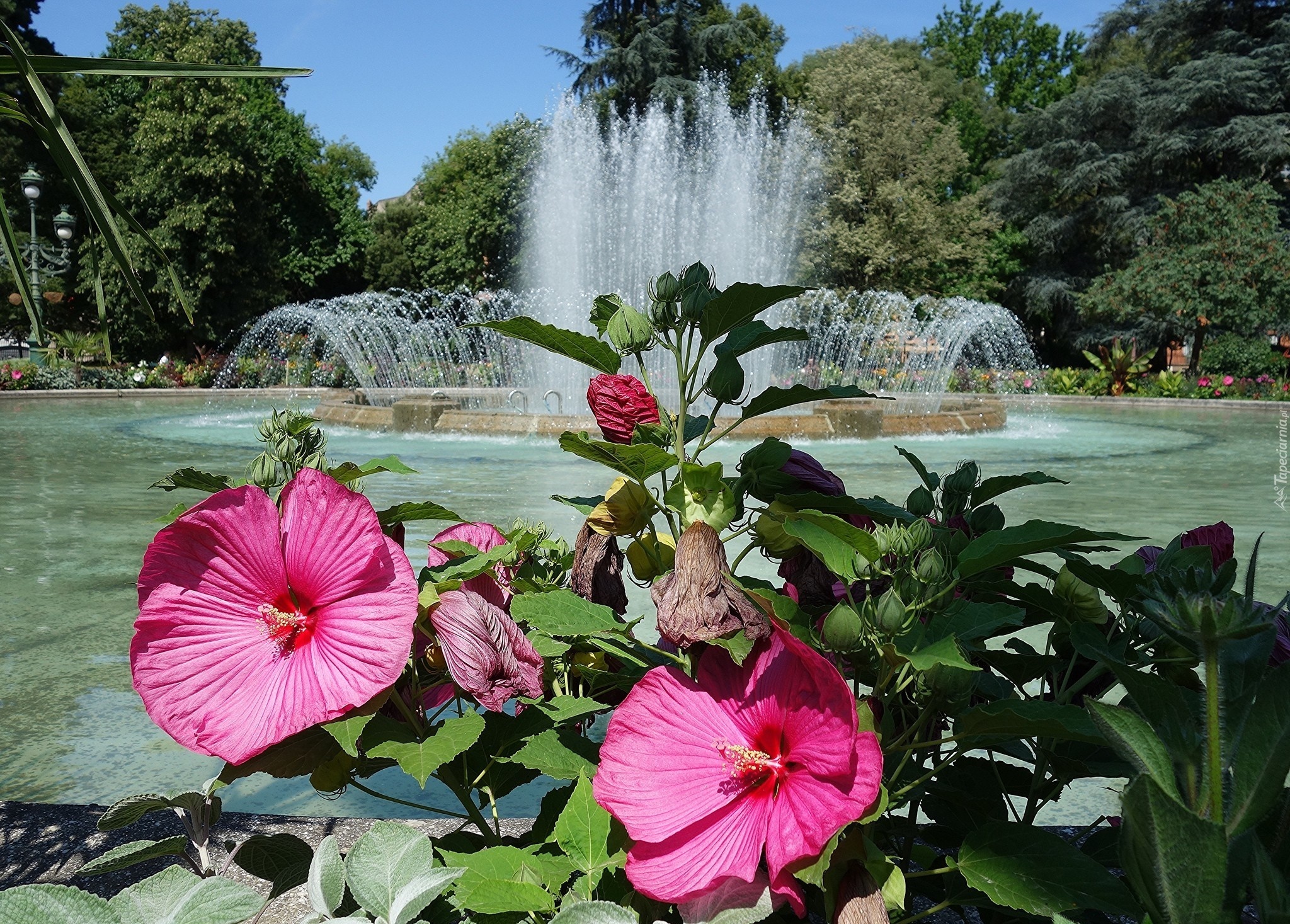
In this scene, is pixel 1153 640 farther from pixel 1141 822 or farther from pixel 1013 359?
pixel 1013 359

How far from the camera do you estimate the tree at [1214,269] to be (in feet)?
73.6

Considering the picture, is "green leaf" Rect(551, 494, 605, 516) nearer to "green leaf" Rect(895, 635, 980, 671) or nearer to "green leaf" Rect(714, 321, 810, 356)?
"green leaf" Rect(714, 321, 810, 356)

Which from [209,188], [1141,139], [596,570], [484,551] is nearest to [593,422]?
[484,551]

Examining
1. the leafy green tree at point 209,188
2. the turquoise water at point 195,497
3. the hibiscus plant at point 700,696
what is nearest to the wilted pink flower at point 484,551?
the hibiscus plant at point 700,696

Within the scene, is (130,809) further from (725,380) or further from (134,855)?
(725,380)

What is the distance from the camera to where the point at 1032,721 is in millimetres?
594

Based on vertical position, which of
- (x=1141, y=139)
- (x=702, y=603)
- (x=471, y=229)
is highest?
(x=1141, y=139)

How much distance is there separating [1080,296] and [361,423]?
900 inches

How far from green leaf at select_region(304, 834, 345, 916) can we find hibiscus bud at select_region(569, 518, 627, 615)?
275 mm

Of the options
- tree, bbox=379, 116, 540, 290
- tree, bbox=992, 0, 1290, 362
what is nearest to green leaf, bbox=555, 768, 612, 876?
tree, bbox=992, 0, 1290, 362

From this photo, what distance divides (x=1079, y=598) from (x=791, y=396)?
28cm

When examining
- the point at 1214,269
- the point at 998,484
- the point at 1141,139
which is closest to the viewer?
the point at 998,484

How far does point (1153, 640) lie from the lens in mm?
711

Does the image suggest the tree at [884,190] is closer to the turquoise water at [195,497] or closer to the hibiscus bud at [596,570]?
the turquoise water at [195,497]
